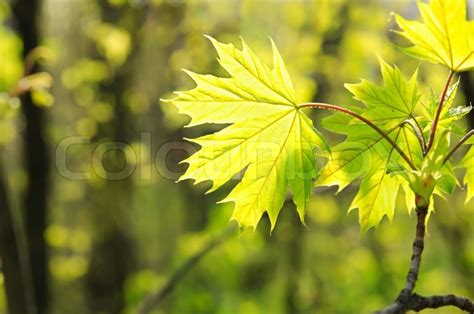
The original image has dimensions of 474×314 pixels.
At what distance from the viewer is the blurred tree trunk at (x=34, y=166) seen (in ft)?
14.3

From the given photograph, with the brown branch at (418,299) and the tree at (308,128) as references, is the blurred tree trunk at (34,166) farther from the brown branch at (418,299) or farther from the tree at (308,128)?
the brown branch at (418,299)

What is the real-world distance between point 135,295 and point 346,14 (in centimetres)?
344

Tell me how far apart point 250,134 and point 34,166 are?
369cm

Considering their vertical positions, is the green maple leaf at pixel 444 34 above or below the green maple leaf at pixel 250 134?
above

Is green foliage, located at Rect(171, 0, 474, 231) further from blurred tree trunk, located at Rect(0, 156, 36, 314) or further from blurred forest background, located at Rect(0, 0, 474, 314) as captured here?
blurred forest background, located at Rect(0, 0, 474, 314)

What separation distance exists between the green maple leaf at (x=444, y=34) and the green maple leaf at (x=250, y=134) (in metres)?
0.26

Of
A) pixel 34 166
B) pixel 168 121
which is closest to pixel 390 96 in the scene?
pixel 34 166

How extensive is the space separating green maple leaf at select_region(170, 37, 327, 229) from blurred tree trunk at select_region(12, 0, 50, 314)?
3419mm

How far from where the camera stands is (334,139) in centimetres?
697

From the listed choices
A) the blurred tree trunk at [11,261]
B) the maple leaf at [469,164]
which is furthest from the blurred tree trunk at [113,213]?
the maple leaf at [469,164]

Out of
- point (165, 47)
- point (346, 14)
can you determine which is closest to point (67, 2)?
point (165, 47)

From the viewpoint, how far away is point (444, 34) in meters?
1.22

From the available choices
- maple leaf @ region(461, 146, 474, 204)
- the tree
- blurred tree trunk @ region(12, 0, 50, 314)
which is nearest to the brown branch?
the tree

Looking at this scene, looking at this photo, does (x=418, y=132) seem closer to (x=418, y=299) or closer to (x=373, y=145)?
(x=373, y=145)
